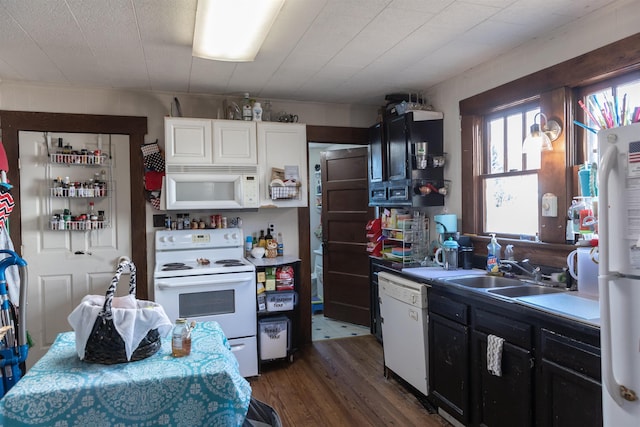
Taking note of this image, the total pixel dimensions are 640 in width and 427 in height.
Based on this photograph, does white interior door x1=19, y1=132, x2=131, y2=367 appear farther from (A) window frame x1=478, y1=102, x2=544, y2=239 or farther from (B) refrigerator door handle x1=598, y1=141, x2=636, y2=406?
(B) refrigerator door handle x1=598, y1=141, x2=636, y2=406

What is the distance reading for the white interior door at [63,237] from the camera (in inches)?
132

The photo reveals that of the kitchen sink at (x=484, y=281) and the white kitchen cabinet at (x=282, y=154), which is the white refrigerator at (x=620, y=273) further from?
the white kitchen cabinet at (x=282, y=154)

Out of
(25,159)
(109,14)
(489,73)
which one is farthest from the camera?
(25,159)

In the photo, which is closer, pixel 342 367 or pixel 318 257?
pixel 342 367

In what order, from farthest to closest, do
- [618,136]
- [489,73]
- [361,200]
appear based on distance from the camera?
[361,200] < [489,73] < [618,136]

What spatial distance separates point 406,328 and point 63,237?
282 centimetres

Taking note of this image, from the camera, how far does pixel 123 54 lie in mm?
2748

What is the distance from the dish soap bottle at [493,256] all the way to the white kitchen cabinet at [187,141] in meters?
2.24

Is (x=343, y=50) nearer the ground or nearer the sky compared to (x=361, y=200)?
nearer the sky

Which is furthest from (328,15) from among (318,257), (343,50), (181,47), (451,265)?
(318,257)

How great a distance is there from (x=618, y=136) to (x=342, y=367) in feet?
8.70

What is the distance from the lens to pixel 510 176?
2930 mm

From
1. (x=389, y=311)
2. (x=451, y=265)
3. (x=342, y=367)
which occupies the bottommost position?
(x=342, y=367)

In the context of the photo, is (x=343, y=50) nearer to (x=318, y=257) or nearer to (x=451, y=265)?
(x=451, y=265)
